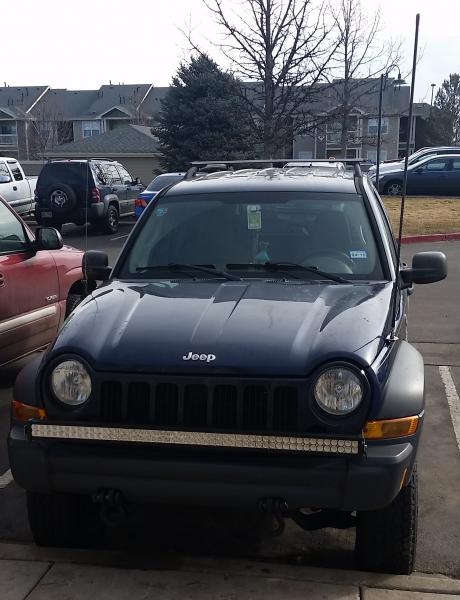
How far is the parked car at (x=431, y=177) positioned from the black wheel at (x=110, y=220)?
33.9 feet

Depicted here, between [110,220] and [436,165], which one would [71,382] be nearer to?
[110,220]

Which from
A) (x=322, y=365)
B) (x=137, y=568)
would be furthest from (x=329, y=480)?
(x=137, y=568)

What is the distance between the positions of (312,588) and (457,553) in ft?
3.00

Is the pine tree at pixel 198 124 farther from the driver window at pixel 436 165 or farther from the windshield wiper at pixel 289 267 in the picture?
the windshield wiper at pixel 289 267

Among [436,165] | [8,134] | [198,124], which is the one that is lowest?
[436,165]

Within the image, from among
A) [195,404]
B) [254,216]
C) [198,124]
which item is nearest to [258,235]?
[254,216]

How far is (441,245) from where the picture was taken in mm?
16109

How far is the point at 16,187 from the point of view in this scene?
796 inches

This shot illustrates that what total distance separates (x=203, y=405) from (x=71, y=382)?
0.61 m

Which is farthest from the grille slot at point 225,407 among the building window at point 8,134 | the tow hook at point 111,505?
the building window at point 8,134

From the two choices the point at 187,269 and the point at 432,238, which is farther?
the point at 432,238

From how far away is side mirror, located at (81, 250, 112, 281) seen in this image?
473 cm

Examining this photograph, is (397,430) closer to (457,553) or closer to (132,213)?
(457,553)

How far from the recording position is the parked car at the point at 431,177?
25297 millimetres
